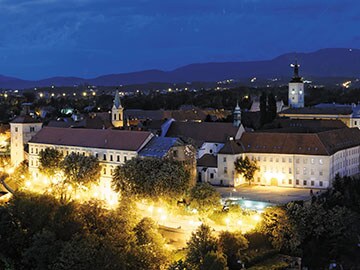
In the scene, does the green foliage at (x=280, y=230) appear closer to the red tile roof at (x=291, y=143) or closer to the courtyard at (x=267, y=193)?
the courtyard at (x=267, y=193)

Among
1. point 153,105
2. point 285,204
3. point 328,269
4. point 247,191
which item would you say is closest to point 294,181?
point 247,191

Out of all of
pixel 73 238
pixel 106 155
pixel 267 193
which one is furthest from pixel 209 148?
pixel 73 238

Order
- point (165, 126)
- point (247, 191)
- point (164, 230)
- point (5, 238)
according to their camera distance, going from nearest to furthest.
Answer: point (5, 238) → point (164, 230) → point (247, 191) → point (165, 126)

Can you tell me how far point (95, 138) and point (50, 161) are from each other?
4633mm

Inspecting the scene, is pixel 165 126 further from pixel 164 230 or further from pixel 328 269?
pixel 328 269

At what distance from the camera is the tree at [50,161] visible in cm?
5731

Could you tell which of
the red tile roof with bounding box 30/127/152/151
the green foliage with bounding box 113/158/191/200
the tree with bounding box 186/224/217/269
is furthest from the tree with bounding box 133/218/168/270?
the red tile roof with bounding box 30/127/152/151

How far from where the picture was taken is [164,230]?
43.8 metres

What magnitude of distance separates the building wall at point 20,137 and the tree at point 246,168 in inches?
983

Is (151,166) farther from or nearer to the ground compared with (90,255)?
farther from the ground

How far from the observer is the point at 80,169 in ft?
174

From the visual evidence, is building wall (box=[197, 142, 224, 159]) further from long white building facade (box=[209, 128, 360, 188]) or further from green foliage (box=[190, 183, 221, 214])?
green foliage (box=[190, 183, 221, 214])

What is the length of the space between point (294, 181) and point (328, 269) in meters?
14.5

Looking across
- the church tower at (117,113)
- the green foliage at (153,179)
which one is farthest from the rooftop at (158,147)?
the church tower at (117,113)
